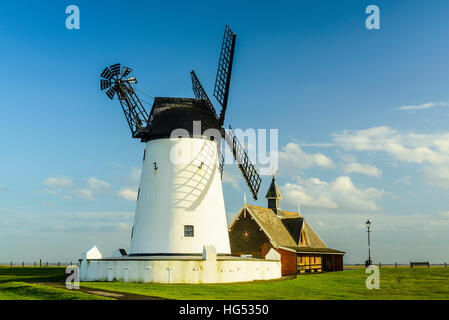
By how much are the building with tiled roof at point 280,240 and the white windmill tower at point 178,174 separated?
14024 mm

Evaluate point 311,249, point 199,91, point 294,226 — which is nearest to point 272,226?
point 294,226

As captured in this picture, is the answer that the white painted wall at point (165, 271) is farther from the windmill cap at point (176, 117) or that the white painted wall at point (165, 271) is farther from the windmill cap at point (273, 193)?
the windmill cap at point (273, 193)

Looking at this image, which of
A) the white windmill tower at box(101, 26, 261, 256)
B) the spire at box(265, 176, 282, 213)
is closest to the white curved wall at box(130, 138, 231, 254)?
the white windmill tower at box(101, 26, 261, 256)

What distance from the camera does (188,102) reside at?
31281 mm

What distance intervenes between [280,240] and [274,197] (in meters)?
9.28

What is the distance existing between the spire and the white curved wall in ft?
77.5

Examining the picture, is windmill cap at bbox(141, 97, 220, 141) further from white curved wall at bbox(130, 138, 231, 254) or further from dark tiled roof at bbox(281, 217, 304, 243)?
dark tiled roof at bbox(281, 217, 304, 243)

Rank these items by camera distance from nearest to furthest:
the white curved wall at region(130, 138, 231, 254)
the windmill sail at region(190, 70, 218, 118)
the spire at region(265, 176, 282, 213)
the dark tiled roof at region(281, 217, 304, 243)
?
the white curved wall at region(130, 138, 231, 254) < the windmill sail at region(190, 70, 218, 118) < the dark tiled roof at region(281, 217, 304, 243) < the spire at region(265, 176, 282, 213)

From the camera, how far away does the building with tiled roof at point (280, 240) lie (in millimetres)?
43250

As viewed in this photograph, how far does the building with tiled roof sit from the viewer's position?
4325cm

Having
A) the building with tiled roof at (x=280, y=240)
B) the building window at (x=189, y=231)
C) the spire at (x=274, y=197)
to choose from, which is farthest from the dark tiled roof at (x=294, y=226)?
the building window at (x=189, y=231)
